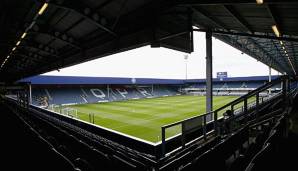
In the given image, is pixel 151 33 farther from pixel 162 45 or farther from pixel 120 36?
pixel 120 36

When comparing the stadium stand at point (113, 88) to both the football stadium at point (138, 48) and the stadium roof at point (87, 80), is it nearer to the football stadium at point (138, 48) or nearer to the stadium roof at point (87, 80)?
the stadium roof at point (87, 80)

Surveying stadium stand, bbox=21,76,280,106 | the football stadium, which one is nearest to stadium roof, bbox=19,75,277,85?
stadium stand, bbox=21,76,280,106

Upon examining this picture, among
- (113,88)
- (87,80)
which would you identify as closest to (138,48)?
(87,80)

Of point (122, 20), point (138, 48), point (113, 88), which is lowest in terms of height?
point (113, 88)

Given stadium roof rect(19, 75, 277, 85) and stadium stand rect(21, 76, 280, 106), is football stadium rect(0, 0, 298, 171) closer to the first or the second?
stadium roof rect(19, 75, 277, 85)

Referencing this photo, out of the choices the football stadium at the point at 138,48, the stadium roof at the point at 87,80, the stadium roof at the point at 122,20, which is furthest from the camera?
the stadium roof at the point at 87,80

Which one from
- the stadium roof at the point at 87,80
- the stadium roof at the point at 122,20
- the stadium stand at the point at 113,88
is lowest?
the stadium stand at the point at 113,88

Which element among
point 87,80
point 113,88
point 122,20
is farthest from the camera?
point 113,88

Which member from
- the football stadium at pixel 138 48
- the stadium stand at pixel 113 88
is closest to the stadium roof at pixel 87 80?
the stadium stand at pixel 113 88

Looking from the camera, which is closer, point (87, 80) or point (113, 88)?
point (87, 80)

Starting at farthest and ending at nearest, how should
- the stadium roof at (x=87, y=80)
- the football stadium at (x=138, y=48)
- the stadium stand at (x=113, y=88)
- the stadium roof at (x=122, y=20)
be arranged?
the stadium stand at (x=113, y=88)
the stadium roof at (x=87, y=80)
the stadium roof at (x=122, y=20)
the football stadium at (x=138, y=48)

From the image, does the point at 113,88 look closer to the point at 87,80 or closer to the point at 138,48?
the point at 87,80

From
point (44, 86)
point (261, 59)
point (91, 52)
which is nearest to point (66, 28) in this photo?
point (91, 52)

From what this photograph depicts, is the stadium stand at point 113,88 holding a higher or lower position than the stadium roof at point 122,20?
lower
